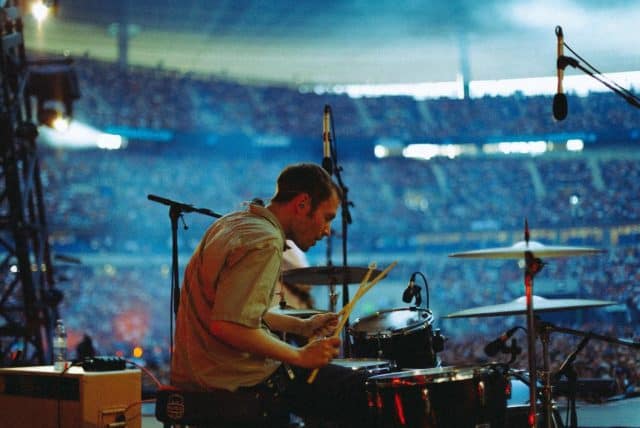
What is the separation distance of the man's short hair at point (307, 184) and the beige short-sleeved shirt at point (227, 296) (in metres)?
0.08

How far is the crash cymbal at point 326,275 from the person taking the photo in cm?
380

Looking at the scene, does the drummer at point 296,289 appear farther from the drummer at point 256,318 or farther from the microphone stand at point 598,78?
the drummer at point 256,318

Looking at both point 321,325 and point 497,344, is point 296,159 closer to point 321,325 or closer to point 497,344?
point 497,344

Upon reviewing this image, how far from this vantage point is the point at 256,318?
5.97ft

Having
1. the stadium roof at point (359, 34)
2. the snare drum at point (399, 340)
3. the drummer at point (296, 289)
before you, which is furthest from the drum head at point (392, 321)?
the stadium roof at point (359, 34)

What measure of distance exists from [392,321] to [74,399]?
135cm

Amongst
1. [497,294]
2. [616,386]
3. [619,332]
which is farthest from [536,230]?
[616,386]

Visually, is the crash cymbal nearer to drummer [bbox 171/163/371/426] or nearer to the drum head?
the drum head

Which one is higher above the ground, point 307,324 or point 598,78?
point 598,78

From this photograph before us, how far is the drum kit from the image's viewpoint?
87.6 inches

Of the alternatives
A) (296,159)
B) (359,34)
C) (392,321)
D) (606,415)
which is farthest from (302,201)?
(296,159)

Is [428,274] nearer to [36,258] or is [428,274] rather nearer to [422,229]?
[422,229]

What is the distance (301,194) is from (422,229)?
15087 mm

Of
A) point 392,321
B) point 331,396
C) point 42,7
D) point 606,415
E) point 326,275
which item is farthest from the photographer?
point 42,7
